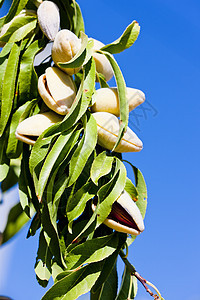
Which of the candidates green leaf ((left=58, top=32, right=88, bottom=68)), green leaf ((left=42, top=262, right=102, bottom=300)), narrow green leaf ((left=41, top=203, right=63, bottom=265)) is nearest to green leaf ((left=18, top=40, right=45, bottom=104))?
green leaf ((left=58, top=32, right=88, bottom=68))

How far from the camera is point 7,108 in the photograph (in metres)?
0.73

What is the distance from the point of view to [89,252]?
642mm

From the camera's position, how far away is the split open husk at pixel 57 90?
0.69 m

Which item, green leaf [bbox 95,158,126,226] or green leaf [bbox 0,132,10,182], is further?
green leaf [bbox 0,132,10,182]

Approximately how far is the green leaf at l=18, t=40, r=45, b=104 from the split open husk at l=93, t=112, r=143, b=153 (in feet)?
0.45

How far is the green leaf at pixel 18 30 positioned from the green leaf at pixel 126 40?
0.15 meters

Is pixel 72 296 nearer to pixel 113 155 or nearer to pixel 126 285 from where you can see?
pixel 126 285

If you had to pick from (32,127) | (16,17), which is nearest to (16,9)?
(16,17)

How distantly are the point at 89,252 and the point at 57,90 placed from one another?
0.27 m

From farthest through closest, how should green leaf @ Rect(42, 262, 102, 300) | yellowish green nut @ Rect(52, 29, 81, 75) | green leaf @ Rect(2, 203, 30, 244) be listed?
1. green leaf @ Rect(2, 203, 30, 244)
2. yellowish green nut @ Rect(52, 29, 81, 75)
3. green leaf @ Rect(42, 262, 102, 300)

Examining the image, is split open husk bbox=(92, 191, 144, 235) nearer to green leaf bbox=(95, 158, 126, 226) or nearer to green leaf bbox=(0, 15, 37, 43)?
green leaf bbox=(95, 158, 126, 226)

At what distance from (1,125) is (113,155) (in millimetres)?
201

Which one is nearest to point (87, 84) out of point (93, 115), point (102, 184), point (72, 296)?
point (93, 115)

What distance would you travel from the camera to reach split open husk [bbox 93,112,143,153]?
68 cm
